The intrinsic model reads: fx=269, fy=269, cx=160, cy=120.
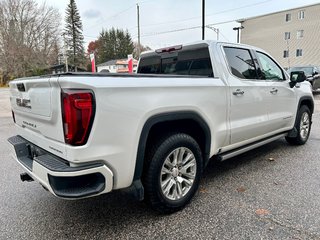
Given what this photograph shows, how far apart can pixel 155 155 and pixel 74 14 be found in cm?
6610

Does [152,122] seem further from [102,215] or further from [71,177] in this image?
[102,215]

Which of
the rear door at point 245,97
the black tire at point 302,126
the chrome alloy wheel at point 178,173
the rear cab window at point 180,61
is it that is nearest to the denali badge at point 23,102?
the chrome alloy wheel at point 178,173

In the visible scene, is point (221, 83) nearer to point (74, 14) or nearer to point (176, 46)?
point (176, 46)

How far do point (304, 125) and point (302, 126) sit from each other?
Answer: 0.11 metres

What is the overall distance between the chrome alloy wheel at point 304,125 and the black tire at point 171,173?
10.2 feet

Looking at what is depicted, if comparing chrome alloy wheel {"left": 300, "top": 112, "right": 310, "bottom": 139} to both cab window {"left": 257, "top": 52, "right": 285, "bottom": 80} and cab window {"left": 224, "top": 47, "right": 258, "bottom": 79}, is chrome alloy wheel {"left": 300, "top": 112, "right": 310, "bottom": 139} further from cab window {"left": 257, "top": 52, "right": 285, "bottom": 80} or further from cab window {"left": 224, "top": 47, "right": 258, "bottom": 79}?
cab window {"left": 224, "top": 47, "right": 258, "bottom": 79}

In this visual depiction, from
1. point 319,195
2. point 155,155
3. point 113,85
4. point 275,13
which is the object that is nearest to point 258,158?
point 319,195

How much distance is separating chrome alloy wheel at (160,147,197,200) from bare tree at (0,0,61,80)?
43516 millimetres

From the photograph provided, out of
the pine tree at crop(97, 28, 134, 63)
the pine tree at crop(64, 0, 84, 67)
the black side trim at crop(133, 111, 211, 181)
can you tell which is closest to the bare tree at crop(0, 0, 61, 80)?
the pine tree at crop(64, 0, 84, 67)

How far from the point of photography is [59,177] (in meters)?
2.12

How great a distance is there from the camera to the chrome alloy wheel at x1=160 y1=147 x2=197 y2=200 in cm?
279

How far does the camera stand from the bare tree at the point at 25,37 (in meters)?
39.3

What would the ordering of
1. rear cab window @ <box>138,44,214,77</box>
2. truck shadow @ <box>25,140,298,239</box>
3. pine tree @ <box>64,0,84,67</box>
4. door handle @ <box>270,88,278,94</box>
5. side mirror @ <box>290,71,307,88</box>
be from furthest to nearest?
pine tree @ <box>64,0,84,67</box>, side mirror @ <box>290,71,307,88</box>, door handle @ <box>270,88,278,94</box>, rear cab window @ <box>138,44,214,77</box>, truck shadow @ <box>25,140,298,239</box>

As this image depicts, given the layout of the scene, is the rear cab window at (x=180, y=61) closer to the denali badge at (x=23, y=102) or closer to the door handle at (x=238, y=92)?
the door handle at (x=238, y=92)
